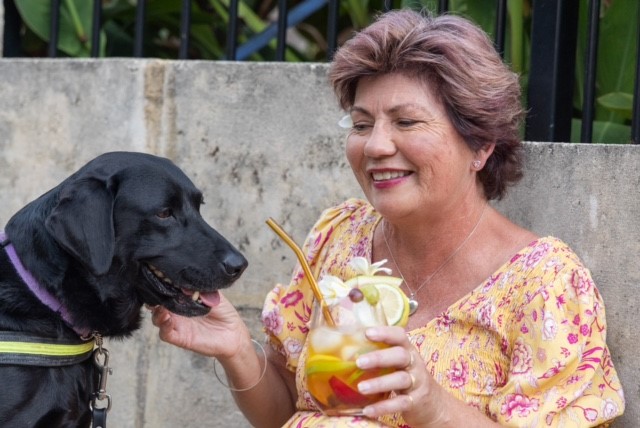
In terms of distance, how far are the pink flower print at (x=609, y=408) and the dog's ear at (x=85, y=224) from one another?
1.22m

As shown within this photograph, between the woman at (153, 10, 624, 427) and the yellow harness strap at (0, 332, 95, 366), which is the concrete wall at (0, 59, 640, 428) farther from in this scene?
the yellow harness strap at (0, 332, 95, 366)

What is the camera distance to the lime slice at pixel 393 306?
222 cm

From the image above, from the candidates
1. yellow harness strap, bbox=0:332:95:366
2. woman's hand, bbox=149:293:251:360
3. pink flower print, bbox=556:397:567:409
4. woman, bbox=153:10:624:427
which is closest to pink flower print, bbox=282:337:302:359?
woman, bbox=153:10:624:427

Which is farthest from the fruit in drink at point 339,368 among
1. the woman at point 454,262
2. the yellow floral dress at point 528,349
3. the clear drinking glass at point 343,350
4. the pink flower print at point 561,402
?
the pink flower print at point 561,402

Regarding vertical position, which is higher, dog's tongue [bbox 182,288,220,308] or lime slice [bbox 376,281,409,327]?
lime slice [bbox 376,281,409,327]

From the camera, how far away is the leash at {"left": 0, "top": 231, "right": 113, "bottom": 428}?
2727mm

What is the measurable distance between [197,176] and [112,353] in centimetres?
68

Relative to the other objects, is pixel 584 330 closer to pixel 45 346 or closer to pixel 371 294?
pixel 371 294

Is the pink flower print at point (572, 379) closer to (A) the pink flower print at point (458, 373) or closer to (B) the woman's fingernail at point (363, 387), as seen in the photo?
(A) the pink flower print at point (458, 373)

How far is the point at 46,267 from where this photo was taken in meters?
2.77

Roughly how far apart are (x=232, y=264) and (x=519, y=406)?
79 centimetres

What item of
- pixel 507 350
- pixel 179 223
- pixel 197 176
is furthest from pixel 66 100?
pixel 507 350

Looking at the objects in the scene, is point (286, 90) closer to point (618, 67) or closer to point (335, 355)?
point (618, 67)

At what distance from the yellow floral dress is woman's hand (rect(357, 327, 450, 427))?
31 centimetres
